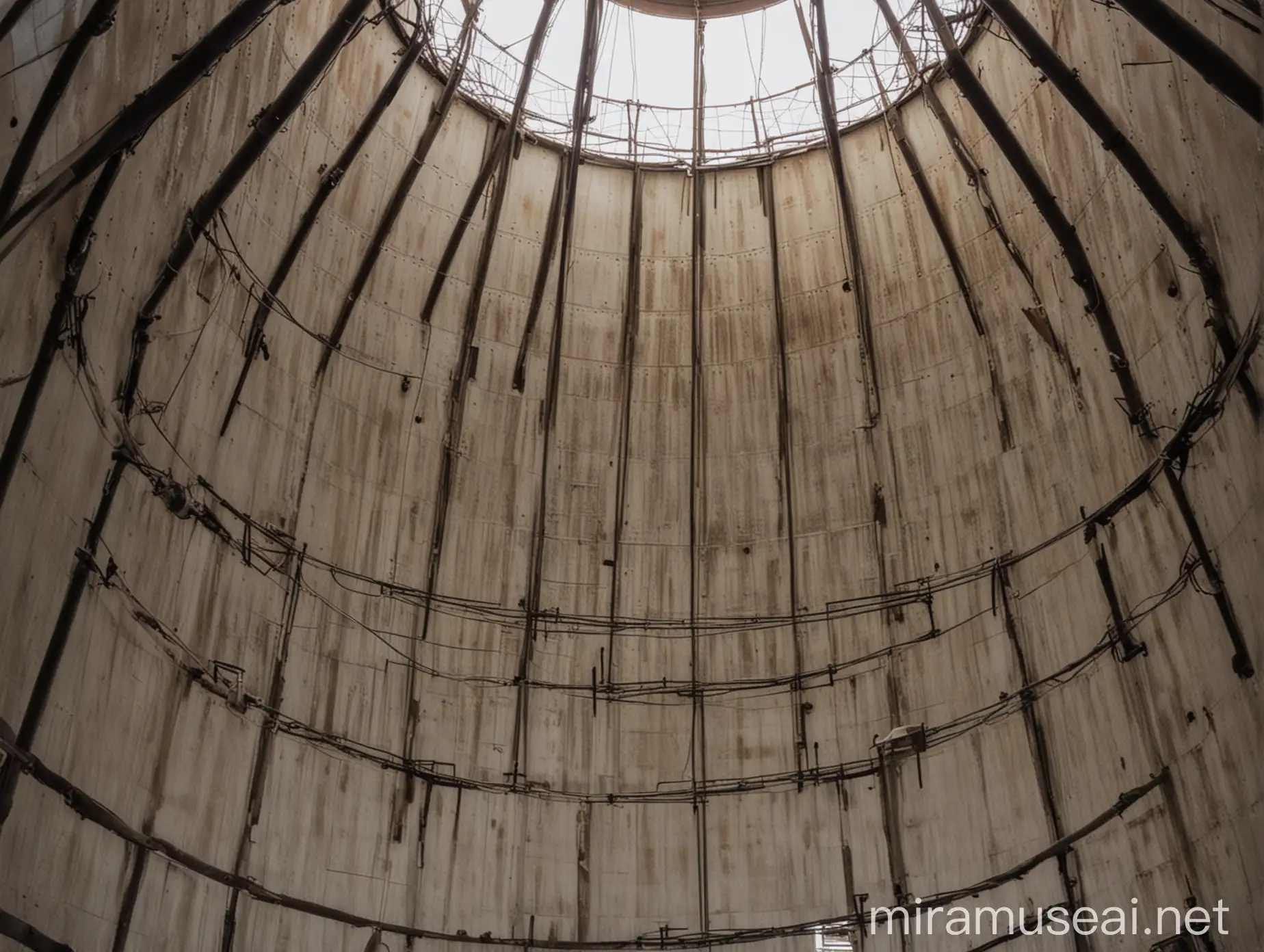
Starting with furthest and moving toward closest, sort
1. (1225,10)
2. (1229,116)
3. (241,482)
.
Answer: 1. (241,482)
2. (1229,116)
3. (1225,10)

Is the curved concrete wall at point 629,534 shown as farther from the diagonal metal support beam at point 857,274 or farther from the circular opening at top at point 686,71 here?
the circular opening at top at point 686,71

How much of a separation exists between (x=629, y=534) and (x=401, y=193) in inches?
292

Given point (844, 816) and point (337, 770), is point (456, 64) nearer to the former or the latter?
point (337, 770)

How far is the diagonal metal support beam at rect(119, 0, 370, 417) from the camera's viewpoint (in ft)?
56.6

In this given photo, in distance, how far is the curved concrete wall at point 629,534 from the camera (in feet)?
52.6

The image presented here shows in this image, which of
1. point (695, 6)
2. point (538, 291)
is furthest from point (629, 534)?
point (695, 6)

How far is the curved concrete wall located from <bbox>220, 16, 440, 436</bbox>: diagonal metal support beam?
1.08 ft

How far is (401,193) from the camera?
22.8 meters

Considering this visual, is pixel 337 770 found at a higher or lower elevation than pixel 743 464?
lower

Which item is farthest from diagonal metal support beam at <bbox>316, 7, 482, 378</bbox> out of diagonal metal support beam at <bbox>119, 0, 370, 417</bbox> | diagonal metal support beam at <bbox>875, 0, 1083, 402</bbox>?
diagonal metal support beam at <bbox>875, 0, 1083, 402</bbox>

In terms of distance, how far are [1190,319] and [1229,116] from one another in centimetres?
300

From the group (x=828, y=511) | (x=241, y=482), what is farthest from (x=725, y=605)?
(x=241, y=482)

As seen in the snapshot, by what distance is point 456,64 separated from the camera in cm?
2206

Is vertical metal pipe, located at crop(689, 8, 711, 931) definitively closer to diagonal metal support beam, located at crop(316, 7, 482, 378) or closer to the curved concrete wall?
the curved concrete wall
